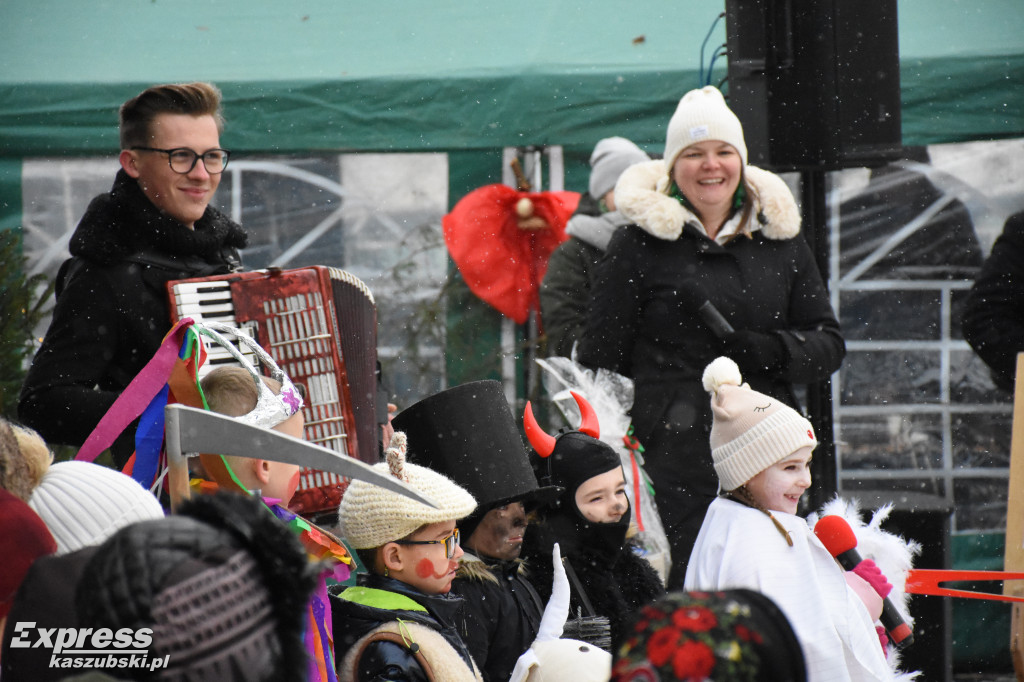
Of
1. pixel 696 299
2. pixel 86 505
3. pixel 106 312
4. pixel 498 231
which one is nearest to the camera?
pixel 86 505

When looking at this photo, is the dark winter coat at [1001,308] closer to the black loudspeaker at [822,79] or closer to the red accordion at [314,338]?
the black loudspeaker at [822,79]

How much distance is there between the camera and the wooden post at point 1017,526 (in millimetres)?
4457

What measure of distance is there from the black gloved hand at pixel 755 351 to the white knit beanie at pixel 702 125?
0.76m

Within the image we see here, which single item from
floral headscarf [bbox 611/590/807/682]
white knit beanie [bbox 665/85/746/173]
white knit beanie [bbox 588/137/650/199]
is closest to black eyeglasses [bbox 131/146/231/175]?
white knit beanie [bbox 665/85/746/173]

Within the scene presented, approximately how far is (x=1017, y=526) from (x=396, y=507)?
2.78 meters

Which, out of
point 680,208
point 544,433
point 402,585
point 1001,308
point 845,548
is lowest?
point 845,548

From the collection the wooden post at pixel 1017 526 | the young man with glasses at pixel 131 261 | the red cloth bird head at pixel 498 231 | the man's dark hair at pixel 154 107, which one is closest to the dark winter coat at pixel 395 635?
the young man with glasses at pixel 131 261

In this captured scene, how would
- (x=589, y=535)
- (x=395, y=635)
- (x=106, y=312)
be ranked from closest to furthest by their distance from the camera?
(x=395, y=635)
(x=106, y=312)
(x=589, y=535)

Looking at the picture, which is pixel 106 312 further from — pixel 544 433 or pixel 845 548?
pixel 845 548

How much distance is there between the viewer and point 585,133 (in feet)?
20.5

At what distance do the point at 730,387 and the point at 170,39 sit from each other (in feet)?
13.0

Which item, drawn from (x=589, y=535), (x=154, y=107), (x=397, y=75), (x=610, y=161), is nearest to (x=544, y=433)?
(x=589, y=535)

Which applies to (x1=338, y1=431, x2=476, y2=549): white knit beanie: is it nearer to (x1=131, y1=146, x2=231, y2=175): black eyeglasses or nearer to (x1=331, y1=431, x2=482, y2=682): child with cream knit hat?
(x1=331, y1=431, x2=482, y2=682): child with cream knit hat

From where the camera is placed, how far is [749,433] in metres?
3.53
